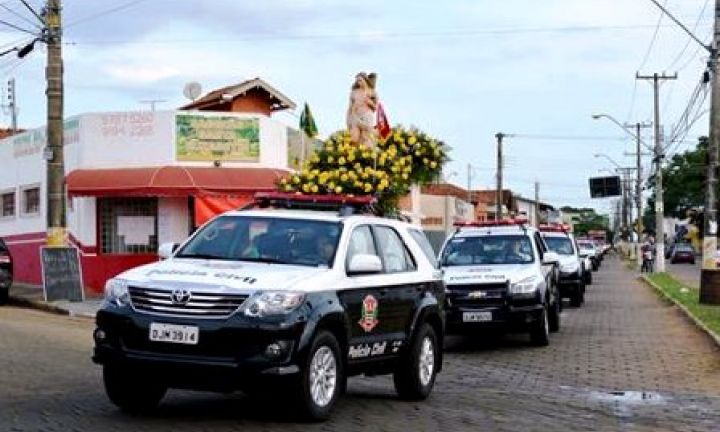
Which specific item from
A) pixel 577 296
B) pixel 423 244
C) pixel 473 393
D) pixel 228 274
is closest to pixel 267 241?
pixel 228 274

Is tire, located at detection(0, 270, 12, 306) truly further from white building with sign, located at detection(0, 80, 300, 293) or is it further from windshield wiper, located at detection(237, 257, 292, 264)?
windshield wiper, located at detection(237, 257, 292, 264)

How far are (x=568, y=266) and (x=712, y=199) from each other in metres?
3.77

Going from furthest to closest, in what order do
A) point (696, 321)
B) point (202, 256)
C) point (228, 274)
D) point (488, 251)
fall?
point (696, 321), point (488, 251), point (202, 256), point (228, 274)

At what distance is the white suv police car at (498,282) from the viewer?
16.0 m

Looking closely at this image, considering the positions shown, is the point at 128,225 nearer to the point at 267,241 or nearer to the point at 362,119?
the point at 362,119

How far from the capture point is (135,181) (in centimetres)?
2502

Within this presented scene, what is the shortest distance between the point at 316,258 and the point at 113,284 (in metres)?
1.72

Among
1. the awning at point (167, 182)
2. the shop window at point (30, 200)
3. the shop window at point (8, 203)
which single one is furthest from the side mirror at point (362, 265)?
the shop window at point (8, 203)

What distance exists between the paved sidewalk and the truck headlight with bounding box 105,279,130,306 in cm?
1123

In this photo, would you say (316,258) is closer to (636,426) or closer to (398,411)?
(398,411)

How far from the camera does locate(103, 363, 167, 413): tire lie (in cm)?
842

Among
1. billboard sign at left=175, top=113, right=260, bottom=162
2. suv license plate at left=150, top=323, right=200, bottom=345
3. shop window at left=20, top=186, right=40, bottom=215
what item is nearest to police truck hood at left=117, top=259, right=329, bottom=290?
suv license plate at left=150, top=323, right=200, bottom=345

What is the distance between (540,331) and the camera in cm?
1659

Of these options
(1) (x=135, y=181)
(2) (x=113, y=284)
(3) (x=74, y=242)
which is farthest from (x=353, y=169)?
(2) (x=113, y=284)
